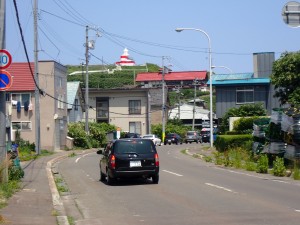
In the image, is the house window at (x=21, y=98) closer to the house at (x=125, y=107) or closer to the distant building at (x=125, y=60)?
the house at (x=125, y=107)

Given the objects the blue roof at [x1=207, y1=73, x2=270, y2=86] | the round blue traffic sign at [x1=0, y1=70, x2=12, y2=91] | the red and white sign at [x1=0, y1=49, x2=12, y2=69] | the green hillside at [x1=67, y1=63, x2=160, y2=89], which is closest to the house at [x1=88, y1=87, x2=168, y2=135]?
the green hillside at [x1=67, y1=63, x2=160, y2=89]

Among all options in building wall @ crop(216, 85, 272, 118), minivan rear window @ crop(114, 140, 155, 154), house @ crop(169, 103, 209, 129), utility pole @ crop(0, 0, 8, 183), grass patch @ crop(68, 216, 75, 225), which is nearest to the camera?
grass patch @ crop(68, 216, 75, 225)

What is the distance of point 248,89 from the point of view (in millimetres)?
50906

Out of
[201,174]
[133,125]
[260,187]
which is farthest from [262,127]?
[133,125]

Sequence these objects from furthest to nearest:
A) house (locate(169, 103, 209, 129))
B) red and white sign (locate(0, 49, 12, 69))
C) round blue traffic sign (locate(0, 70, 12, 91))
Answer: house (locate(169, 103, 209, 129))
round blue traffic sign (locate(0, 70, 12, 91))
red and white sign (locate(0, 49, 12, 69))

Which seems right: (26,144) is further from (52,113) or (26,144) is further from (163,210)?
(163,210)

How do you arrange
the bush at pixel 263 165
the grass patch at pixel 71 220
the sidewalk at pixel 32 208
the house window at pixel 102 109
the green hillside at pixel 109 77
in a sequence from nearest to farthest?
the sidewalk at pixel 32 208 → the grass patch at pixel 71 220 → the bush at pixel 263 165 → the house window at pixel 102 109 → the green hillside at pixel 109 77

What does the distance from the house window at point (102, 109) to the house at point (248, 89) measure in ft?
99.3

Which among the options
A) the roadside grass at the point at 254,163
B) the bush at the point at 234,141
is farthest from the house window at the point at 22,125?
the roadside grass at the point at 254,163

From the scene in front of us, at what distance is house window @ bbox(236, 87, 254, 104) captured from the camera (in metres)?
51.0

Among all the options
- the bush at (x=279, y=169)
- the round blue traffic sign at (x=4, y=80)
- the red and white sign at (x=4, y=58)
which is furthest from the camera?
the bush at (x=279, y=169)

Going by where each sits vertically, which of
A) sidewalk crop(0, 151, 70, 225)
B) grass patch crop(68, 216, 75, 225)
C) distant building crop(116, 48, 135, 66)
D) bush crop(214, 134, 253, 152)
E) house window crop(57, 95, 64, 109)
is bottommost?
grass patch crop(68, 216, 75, 225)

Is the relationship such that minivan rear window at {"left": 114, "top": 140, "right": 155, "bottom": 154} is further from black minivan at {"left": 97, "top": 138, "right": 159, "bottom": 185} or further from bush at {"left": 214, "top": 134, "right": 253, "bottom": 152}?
bush at {"left": 214, "top": 134, "right": 253, "bottom": 152}

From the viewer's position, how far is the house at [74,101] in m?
64.3
